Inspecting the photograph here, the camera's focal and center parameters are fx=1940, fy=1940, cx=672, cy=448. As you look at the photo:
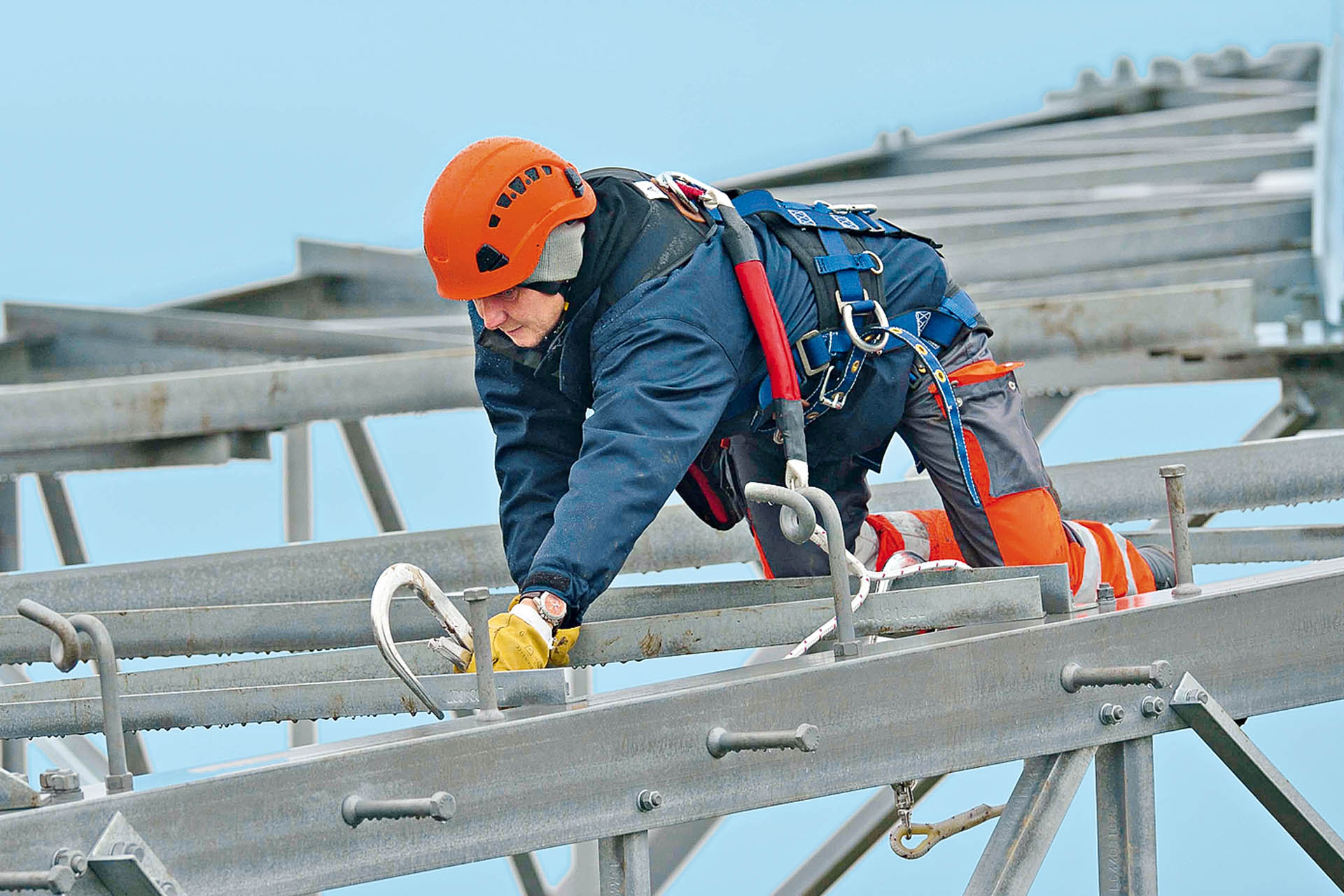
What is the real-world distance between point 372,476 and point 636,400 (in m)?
4.53

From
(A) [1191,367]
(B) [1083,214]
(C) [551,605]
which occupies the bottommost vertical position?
(A) [1191,367]

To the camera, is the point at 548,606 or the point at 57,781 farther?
the point at 548,606

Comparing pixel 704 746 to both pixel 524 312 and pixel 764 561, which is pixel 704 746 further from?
pixel 764 561

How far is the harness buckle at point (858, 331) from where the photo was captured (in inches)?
157

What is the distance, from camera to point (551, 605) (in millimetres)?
3402

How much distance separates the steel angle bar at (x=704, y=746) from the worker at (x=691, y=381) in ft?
1.53

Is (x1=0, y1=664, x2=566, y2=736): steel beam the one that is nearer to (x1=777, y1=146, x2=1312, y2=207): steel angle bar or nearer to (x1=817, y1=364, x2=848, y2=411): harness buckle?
(x1=817, y1=364, x2=848, y2=411): harness buckle

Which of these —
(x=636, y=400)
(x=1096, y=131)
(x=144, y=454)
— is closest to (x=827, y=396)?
(x=636, y=400)

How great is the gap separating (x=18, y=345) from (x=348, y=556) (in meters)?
4.11

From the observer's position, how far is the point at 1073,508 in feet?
17.5

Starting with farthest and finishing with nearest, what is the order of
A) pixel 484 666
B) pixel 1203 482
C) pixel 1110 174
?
pixel 1110 174 → pixel 1203 482 → pixel 484 666

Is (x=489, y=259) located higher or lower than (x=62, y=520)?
higher

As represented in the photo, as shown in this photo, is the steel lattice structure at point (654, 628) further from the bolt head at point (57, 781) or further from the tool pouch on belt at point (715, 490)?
the tool pouch on belt at point (715, 490)

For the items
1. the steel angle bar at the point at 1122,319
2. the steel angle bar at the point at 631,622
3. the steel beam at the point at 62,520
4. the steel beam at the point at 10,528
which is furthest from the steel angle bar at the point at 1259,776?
the steel beam at the point at 62,520
